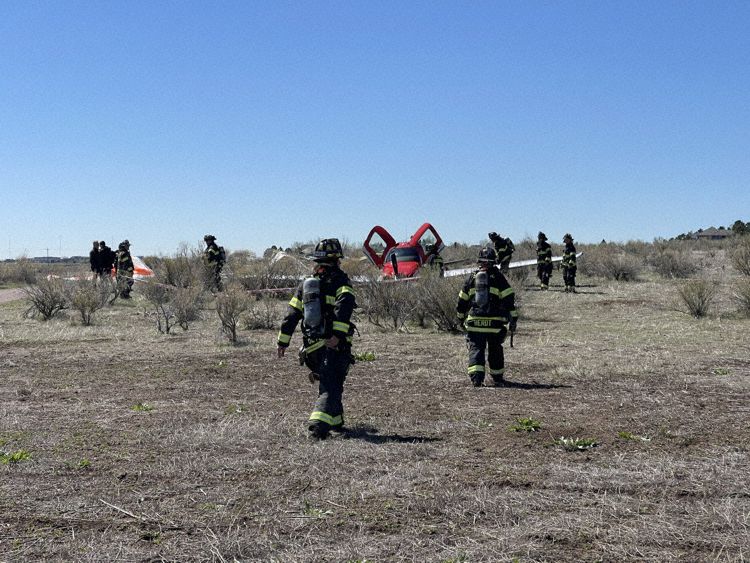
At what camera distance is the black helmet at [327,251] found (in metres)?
7.40

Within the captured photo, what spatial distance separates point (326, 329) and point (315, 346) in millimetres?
198

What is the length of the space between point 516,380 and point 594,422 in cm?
270

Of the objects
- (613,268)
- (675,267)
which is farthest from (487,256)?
(675,267)

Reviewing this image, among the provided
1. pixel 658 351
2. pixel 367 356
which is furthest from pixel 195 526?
pixel 658 351

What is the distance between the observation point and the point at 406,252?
22.6 m

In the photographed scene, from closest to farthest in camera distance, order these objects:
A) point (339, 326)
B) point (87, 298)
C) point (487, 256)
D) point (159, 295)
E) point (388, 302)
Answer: point (339, 326), point (487, 256), point (388, 302), point (87, 298), point (159, 295)

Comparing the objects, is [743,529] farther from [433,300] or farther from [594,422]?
[433,300]

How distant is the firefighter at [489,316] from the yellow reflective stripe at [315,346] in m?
3.04

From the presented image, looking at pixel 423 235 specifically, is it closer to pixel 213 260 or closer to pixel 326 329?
pixel 213 260

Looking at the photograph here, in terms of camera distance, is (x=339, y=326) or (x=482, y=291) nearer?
(x=339, y=326)

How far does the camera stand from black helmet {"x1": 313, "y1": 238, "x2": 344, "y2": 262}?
7402mm

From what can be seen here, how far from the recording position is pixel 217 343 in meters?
14.2

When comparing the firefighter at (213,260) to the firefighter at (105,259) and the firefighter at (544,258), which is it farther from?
the firefighter at (544,258)

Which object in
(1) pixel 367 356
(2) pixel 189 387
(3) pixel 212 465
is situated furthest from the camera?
(1) pixel 367 356
